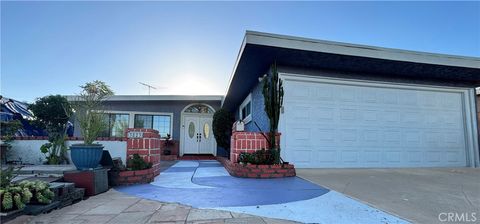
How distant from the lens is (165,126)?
12.5 meters

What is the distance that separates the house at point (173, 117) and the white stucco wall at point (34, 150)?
634cm

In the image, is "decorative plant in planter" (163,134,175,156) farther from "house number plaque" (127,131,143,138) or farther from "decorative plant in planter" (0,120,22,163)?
"house number plaque" (127,131,143,138)

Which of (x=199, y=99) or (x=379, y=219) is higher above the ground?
(x=199, y=99)

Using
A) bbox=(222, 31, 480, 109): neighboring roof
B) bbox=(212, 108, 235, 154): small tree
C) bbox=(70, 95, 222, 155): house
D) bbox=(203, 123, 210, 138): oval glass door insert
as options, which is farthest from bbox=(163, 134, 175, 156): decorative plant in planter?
bbox=(222, 31, 480, 109): neighboring roof

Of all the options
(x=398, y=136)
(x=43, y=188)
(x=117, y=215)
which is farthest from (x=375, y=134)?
(x=43, y=188)

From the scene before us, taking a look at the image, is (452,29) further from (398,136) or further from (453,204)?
(453,204)

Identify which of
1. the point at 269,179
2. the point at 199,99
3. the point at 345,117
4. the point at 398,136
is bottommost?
the point at 269,179

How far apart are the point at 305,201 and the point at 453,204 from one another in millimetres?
1765

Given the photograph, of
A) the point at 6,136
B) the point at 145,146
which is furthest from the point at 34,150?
the point at 145,146

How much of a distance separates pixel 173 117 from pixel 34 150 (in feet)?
23.1

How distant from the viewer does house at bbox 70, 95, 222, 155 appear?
1215 cm

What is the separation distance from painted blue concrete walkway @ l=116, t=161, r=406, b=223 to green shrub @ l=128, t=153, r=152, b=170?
1.23 feet

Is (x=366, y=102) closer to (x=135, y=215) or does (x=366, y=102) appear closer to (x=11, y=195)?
(x=135, y=215)

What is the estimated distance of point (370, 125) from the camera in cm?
720
